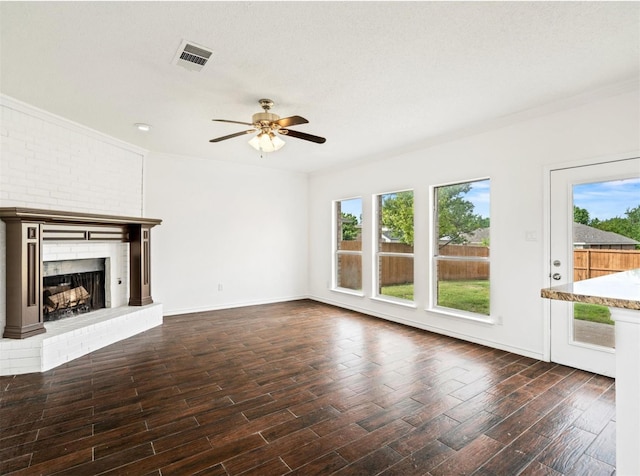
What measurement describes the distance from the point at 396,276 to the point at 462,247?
128cm

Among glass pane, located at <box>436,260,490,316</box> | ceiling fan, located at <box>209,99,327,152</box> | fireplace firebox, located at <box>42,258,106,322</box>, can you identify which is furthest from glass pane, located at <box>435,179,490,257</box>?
fireplace firebox, located at <box>42,258,106,322</box>

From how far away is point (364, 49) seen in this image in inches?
93.8

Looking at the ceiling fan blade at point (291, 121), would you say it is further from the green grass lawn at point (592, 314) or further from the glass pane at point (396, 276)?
the green grass lawn at point (592, 314)

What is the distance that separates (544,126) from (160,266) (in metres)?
5.66

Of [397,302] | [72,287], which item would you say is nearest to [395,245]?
[397,302]

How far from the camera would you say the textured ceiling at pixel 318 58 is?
6.57 feet

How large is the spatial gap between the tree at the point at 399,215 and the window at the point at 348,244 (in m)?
0.61

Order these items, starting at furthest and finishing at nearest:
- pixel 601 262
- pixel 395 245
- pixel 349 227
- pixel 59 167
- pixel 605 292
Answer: pixel 349 227 → pixel 395 245 → pixel 59 167 → pixel 601 262 → pixel 605 292

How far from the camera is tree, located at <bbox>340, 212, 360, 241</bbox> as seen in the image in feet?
20.2

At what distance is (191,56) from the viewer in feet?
8.04

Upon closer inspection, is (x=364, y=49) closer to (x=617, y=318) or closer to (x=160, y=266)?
(x=617, y=318)

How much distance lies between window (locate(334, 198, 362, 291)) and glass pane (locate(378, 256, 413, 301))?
1.91 ft

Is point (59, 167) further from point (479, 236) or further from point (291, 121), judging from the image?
point (479, 236)

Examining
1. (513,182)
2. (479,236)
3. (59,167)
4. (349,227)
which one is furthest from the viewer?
(349,227)
